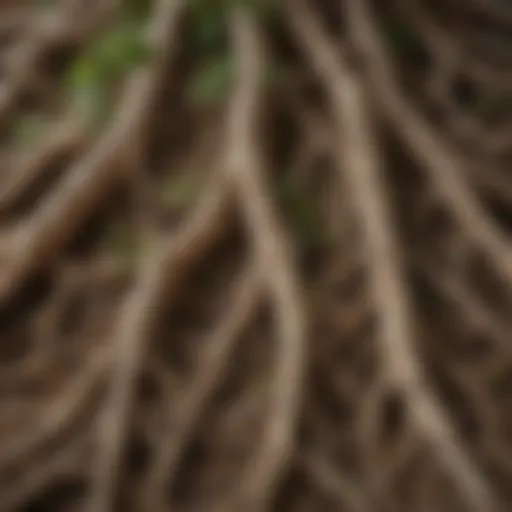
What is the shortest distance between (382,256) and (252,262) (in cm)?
23

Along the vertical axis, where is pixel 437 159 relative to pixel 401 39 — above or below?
below

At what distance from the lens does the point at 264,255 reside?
155 centimetres

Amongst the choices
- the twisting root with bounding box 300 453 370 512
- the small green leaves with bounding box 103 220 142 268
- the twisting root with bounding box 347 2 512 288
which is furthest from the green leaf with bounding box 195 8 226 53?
the twisting root with bounding box 300 453 370 512

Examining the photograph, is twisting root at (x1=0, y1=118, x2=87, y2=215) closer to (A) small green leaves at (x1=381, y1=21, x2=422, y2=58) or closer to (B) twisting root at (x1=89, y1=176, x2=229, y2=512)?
(B) twisting root at (x1=89, y1=176, x2=229, y2=512)

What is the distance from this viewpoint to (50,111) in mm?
1761

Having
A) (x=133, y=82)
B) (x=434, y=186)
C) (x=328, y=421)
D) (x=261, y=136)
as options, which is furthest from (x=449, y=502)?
(x=133, y=82)

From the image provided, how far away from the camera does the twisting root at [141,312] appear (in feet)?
4.86

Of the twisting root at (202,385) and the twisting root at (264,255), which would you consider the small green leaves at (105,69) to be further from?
the twisting root at (202,385)

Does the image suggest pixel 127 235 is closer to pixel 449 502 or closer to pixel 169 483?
pixel 169 483

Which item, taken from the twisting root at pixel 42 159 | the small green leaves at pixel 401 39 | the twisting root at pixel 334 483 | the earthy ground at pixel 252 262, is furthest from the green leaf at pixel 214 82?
the twisting root at pixel 334 483

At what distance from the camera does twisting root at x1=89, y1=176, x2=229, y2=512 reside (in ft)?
4.86

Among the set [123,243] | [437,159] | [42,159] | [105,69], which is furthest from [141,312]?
[437,159]

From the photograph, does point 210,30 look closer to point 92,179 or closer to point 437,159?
point 92,179

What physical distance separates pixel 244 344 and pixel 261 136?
38cm
